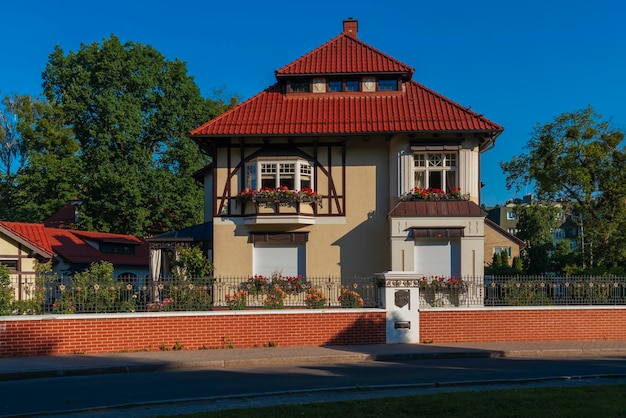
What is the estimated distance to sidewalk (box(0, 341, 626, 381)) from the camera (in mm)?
13117

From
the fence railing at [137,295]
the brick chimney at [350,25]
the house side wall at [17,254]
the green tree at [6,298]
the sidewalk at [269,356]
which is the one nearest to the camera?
the sidewalk at [269,356]

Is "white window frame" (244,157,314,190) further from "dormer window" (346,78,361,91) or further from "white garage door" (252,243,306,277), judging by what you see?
"dormer window" (346,78,361,91)

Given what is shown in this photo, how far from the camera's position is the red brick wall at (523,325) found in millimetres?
16672

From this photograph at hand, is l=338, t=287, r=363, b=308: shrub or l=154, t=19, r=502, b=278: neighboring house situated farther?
l=154, t=19, r=502, b=278: neighboring house

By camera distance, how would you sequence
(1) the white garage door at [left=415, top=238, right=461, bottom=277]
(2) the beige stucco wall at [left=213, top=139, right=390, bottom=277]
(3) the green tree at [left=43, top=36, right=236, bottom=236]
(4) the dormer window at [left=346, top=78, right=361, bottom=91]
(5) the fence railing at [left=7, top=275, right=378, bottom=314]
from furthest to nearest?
1. (3) the green tree at [left=43, top=36, right=236, bottom=236]
2. (4) the dormer window at [left=346, top=78, right=361, bottom=91]
3. (2) the beige stucco wall at [left=213, top=139, right=390, bottom=277]
4. (1) the white garage door at [left=415, top=238, right=461, bottom=277]
5. (5) the fence railing at [left=7, top=275, right=378, bottom=314]

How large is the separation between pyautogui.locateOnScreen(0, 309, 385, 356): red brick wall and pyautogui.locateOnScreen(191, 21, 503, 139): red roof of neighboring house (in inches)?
331

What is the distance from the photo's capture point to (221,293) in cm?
1703

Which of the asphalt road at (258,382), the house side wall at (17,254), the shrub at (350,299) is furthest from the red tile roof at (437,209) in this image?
the house side wall at (17,254)

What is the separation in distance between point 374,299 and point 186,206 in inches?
876

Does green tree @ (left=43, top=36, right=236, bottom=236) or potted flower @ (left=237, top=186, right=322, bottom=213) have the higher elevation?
green tree @ (left=43, top=36, right=236, bottom=236)

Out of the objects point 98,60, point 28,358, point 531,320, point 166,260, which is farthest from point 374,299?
point 98,60

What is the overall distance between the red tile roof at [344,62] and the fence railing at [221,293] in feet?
29.2

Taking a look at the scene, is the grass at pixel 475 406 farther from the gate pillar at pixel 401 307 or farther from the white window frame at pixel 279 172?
the white window frame at pixel 279 172

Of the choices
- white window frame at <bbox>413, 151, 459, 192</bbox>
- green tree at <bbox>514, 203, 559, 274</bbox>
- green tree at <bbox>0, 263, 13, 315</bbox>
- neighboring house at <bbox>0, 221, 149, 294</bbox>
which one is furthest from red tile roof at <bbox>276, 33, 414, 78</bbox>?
green tree at <bbox>514, 203, 559, 274</bbox>
